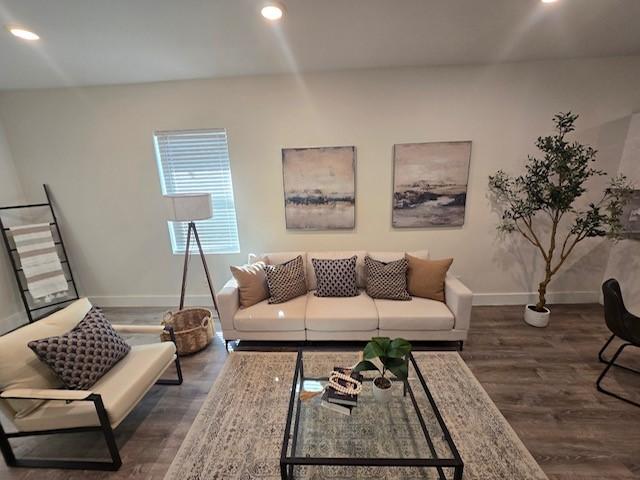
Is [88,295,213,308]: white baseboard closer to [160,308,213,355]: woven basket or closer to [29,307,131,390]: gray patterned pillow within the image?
[160,308,213,355]: woven basket

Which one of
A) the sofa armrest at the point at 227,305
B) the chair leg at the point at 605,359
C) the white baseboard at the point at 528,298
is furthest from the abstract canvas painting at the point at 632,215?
the sofa armrest at the point at 227,305

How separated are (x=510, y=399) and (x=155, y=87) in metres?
4.55

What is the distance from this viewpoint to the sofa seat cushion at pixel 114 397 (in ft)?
5.32

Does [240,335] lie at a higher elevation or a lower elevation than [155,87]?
lower

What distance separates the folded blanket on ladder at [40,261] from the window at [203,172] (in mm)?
1402

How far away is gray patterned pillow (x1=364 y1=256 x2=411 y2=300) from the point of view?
278 centimetres

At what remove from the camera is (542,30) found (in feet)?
7.60

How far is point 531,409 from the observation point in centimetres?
201

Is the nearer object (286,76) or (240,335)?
(240,335)

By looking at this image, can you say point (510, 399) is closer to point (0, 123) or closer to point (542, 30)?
point (542, 30)

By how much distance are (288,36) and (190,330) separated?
9.01ft

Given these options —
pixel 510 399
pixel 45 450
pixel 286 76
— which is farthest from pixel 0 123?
pixel 510 399

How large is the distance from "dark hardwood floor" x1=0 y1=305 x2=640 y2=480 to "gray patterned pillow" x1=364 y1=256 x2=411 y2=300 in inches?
32.0

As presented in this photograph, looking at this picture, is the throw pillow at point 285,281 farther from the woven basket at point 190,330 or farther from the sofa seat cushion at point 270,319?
the woven basket at point 190,330
